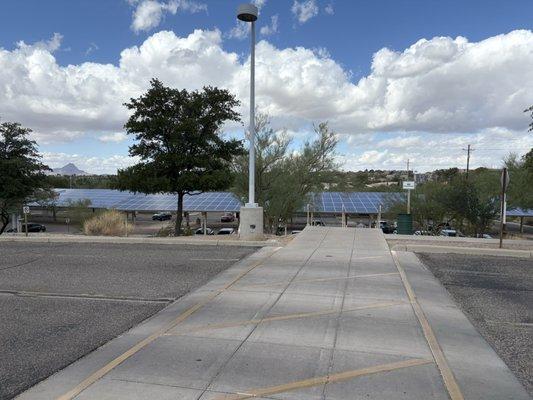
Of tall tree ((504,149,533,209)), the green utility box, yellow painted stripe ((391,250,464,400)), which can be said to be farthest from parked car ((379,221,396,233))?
yellow painted stripe ((391,250,464,400))

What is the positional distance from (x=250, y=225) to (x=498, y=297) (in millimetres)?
8444

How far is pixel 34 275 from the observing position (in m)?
9.93

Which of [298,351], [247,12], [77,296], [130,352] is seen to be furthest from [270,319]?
[247,12]

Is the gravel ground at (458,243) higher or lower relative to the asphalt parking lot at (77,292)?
higher

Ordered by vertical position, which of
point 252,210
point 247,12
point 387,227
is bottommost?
point 387,227

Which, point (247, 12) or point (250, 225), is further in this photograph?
point (250, 225)

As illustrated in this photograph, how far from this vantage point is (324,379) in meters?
4.59

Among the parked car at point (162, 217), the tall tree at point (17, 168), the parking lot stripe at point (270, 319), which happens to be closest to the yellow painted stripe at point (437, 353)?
the parking lot stripe at point (270, 319)

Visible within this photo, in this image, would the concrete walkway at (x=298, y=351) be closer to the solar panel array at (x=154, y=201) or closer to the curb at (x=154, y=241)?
the curb at (x=154, y=241)

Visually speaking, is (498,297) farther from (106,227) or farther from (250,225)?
(106,227)

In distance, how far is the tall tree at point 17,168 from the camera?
1000 inches

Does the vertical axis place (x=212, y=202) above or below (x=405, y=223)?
above

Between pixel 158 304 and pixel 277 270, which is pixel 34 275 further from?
pixel 277 270

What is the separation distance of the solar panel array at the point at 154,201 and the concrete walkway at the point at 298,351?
3522cm
